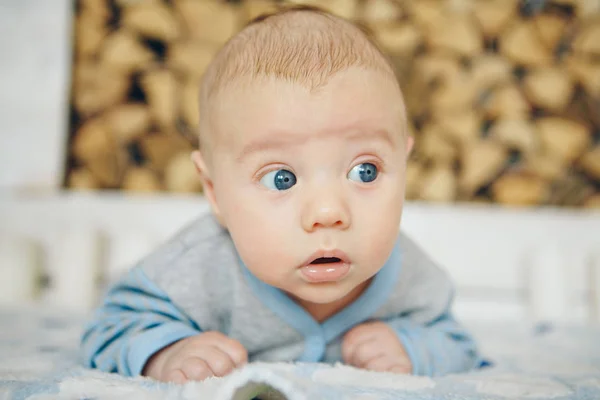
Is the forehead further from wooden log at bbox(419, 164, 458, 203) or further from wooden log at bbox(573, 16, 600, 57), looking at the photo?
wooden log at bbox(573, 16, 600, 57)

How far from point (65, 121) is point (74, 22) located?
0.29 meters

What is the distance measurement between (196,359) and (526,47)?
1458mm

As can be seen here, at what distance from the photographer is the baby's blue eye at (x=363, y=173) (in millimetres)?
598

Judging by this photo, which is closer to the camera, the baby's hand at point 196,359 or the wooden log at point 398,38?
the baby's hand at point 196,359

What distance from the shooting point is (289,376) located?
479 mm

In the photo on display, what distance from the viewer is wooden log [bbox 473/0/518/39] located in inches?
66.9

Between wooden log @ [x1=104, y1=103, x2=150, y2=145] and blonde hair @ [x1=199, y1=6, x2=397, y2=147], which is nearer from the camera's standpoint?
blonde hair @ [x1=199, y1=6, x2=397, y2=147]

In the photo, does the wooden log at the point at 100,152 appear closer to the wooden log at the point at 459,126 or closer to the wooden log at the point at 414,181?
the wooden log at the point at 414,181

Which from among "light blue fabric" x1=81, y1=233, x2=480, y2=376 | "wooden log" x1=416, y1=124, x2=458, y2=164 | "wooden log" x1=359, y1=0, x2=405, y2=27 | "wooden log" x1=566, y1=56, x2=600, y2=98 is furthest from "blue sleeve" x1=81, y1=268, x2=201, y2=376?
"wooden log" x1=566, y1=56, x2=600, y2=98

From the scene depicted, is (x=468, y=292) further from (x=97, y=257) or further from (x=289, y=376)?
(x=289, y=376)

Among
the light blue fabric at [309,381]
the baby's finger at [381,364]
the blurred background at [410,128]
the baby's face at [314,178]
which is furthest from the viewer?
the blurred background at [410,128]

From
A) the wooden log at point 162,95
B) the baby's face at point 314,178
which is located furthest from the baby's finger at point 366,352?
the wooden log at point 162,95

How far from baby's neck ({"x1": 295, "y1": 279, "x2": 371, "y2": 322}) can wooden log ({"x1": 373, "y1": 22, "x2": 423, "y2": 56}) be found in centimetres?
107

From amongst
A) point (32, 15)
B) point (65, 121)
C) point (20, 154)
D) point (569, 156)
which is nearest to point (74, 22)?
point (32, 15)
